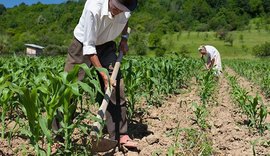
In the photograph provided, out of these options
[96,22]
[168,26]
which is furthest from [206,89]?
[168,26]

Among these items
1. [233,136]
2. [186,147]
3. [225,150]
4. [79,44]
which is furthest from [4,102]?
[233,136]

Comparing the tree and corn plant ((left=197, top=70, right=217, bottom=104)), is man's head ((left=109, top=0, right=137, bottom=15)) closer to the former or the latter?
corn plant ((left=197, top=70, right=217, bottom=104))

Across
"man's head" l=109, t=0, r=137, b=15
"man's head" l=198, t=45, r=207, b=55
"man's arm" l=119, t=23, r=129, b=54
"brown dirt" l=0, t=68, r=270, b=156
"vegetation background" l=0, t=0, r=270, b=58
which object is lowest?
"brown dirt" l=0, t=68, r=270, b=156

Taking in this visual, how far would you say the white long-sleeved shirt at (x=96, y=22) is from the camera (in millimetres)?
3273

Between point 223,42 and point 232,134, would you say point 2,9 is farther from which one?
point 232,134

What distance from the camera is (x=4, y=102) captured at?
3.22m

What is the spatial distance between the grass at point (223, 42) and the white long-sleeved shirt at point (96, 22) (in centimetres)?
4682

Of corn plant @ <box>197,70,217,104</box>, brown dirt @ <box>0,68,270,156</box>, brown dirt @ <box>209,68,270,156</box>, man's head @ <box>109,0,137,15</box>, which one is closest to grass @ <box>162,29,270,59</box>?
corn plant @ <box>197,70,217,104</box>

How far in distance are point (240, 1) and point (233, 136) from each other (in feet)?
324

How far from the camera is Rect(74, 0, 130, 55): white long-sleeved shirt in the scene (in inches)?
129

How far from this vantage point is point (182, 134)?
3818 mm

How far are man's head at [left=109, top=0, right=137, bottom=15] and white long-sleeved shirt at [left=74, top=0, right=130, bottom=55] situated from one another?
0.06 m

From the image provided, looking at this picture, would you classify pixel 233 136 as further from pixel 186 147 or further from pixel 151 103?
pixel 151 103

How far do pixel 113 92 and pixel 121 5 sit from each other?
840 mm
